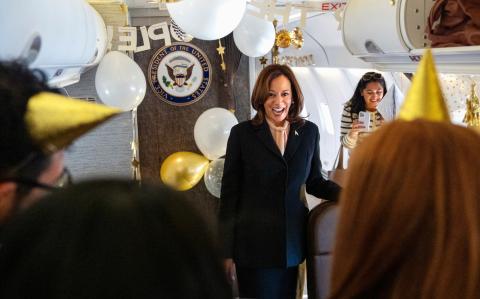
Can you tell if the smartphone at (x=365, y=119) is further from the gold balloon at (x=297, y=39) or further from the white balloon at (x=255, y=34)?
the gold balloon at (x=297, y=39)

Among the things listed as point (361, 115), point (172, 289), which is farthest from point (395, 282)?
point (361, 115)

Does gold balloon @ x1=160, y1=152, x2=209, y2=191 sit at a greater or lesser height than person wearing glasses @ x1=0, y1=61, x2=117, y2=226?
lesser

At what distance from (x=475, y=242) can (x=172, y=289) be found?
446 millimetres

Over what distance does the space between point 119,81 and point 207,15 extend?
96 centimetres

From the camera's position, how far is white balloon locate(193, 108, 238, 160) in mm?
3293

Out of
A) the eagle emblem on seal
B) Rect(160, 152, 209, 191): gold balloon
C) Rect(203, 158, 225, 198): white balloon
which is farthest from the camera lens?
the eagle emblem on seal

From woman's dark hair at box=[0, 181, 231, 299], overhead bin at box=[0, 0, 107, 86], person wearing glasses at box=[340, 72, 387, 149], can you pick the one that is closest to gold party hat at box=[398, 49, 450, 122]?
woman's dark hair at box=[0, 181, 231, 299]

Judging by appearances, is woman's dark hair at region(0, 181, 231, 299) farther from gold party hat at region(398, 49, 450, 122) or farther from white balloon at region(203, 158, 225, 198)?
white balloon at region(203, 158, 225, 198)

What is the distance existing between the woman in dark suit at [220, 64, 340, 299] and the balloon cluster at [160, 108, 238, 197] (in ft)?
3.55

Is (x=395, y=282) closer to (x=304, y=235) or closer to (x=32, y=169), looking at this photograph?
(x=32, y=169)

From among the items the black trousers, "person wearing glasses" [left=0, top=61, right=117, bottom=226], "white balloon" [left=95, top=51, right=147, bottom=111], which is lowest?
the black trousers

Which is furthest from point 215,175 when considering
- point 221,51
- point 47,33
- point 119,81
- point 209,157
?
point 47,33

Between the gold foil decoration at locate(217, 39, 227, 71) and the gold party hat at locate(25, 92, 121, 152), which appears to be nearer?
the gold party hat at locate(25, 92, 121, 152)

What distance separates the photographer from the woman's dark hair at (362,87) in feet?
9.37
